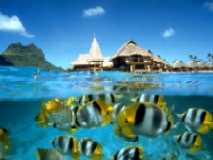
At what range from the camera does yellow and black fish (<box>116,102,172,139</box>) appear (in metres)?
3.46

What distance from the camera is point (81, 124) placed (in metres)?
4.98

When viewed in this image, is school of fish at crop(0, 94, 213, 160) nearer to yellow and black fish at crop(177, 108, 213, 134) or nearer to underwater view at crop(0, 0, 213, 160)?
yellow and black fish at crop(177, 108, 213, 134)

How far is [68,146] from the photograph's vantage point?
5.50m

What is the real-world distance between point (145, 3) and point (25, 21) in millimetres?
5895

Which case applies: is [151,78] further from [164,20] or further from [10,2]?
[10,2]

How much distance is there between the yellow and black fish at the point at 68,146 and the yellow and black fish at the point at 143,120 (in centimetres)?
211

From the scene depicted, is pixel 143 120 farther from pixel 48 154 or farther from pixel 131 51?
pixel 131 51

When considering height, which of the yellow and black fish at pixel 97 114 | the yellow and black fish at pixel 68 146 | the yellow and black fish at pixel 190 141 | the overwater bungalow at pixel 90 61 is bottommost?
the yellow and black fish at pixel 190 141

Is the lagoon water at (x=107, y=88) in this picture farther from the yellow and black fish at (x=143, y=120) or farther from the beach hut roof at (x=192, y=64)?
the yellow and black fish at (x=143, y=120)

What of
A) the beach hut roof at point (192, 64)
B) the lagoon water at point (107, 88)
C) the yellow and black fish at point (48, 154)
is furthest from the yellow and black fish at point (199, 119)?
the beach hut roof at point (192, 64)

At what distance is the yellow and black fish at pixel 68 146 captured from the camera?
5449 millimetres

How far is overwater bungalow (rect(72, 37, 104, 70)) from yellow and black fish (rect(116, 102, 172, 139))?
1463 centimetres

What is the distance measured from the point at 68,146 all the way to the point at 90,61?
1448cm

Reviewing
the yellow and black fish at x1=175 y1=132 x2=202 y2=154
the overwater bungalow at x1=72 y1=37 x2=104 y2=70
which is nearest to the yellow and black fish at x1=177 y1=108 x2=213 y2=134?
the yellow and black fish at x1=175 y1=132 x2=202 y2=154
